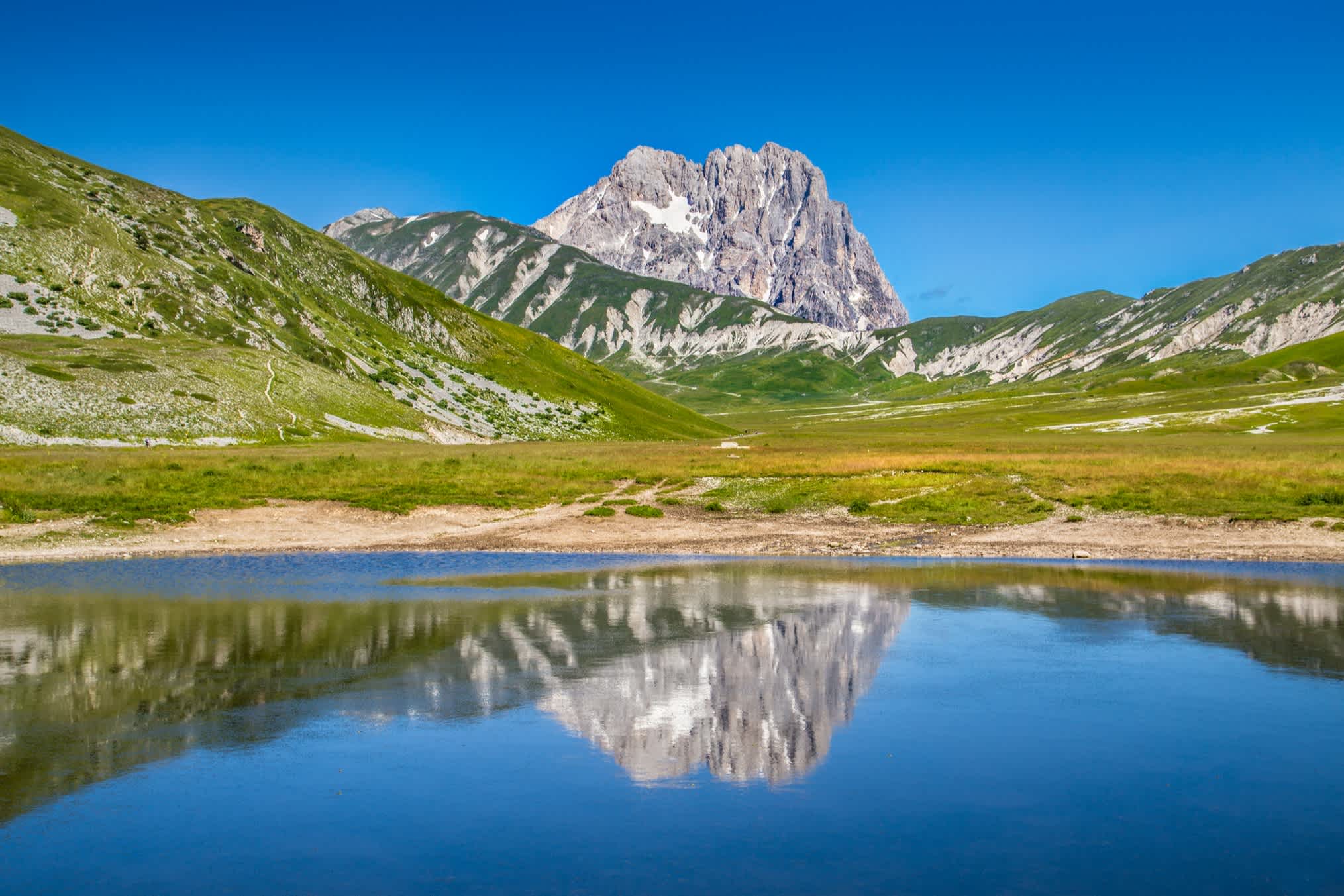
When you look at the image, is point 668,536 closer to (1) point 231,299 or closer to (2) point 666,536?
(2) point 666,536

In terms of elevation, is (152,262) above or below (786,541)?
above

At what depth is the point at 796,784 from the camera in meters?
13.9

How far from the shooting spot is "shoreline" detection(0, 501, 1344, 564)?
38.3 m

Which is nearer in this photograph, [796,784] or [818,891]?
[818,891]

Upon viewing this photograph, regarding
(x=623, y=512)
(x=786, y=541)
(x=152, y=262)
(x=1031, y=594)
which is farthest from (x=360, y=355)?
(x=1031, y=594)

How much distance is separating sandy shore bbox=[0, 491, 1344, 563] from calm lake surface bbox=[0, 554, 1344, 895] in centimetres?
1026

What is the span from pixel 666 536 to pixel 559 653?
929 inches

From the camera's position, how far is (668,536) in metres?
45.1

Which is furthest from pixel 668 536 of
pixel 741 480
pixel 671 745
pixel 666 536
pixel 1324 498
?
pixel 1324 498

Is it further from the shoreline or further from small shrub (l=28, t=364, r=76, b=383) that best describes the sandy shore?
small shrub (l=28, t=364, r=76, b=383)

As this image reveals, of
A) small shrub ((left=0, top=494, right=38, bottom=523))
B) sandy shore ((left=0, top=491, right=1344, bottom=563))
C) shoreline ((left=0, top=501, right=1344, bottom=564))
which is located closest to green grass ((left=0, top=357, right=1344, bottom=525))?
small shrub ((left=0, top=494, right=38, bottom=523))

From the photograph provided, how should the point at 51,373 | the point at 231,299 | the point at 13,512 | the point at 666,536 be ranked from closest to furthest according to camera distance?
the point at 13,512, the point at 666,536, the point at 51,373, the point at 231,299

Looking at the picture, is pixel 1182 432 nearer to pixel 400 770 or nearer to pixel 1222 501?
pixel 1222 501

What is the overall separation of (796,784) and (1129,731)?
641 centimetres
